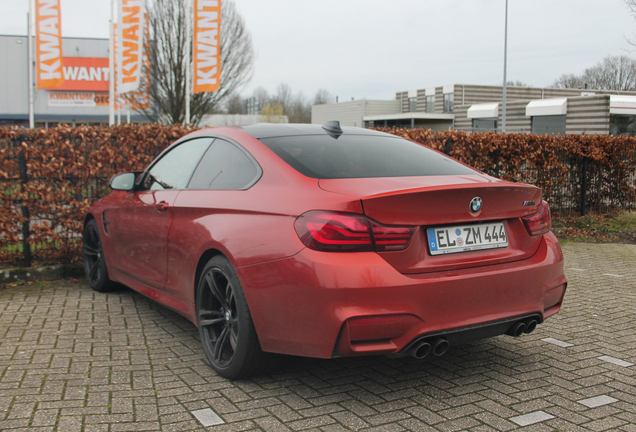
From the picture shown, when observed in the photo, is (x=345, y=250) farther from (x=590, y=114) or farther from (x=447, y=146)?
(x=590, y=114)

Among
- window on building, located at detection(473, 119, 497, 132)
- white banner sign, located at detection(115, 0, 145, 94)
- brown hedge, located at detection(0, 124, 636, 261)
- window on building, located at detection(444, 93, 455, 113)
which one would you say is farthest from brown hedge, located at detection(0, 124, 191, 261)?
window on building, located at detection(444, 93, 455, 113)

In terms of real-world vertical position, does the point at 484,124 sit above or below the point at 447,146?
above

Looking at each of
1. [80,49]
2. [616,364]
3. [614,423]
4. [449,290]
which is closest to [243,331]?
[449,290]

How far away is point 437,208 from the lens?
2840 millimetres

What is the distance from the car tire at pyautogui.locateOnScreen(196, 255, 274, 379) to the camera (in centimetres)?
312

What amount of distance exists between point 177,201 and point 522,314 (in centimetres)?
232

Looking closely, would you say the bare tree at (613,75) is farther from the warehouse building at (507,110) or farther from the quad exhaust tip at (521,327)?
the quad exhaust tip at (521,327)

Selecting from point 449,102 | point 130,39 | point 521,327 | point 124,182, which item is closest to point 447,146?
point 124,182

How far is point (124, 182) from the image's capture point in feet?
15.8

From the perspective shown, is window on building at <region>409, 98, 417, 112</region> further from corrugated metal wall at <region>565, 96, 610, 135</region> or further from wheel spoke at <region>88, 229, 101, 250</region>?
wheel spoke at <region>88, 229, 101, 250</region>

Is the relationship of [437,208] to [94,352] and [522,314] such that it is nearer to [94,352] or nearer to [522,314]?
[522,314]

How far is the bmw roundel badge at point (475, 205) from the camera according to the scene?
294 centimetres

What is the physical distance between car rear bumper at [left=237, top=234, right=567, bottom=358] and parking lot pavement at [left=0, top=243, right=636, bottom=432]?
1.19 feet

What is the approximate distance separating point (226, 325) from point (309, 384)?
0.59 meters
